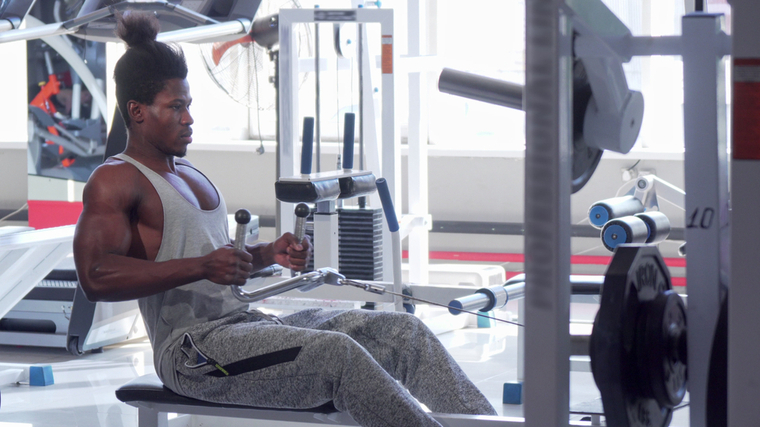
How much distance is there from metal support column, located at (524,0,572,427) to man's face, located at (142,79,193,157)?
1008mm

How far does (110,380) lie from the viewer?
3.45 meters

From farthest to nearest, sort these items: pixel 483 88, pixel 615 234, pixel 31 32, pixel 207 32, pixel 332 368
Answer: pixel 207 32 < pixel 31 32 < pixel 615 234 < pixel 332 368 < pixel 483 88

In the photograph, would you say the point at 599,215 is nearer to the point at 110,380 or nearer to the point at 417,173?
the point at 417,173

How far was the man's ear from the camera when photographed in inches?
71.1

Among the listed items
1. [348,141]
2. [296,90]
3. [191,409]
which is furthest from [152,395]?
[296,90]

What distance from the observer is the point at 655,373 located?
1.13 metres

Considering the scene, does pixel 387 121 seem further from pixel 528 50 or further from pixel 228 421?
pixel 528 50

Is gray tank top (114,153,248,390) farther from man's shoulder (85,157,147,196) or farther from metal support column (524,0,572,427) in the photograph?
metal support column (524,0,572,427)

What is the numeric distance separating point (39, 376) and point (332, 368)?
7.16 feet

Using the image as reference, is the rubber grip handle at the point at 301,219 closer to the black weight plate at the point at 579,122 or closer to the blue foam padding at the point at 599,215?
the black weight plate at the point at 579,122

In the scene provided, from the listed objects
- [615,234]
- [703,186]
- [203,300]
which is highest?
[703,186]

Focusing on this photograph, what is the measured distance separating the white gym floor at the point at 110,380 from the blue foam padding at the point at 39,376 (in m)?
0.03

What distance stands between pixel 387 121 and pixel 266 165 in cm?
267

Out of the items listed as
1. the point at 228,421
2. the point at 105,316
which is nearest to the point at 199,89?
the point at 105,316
